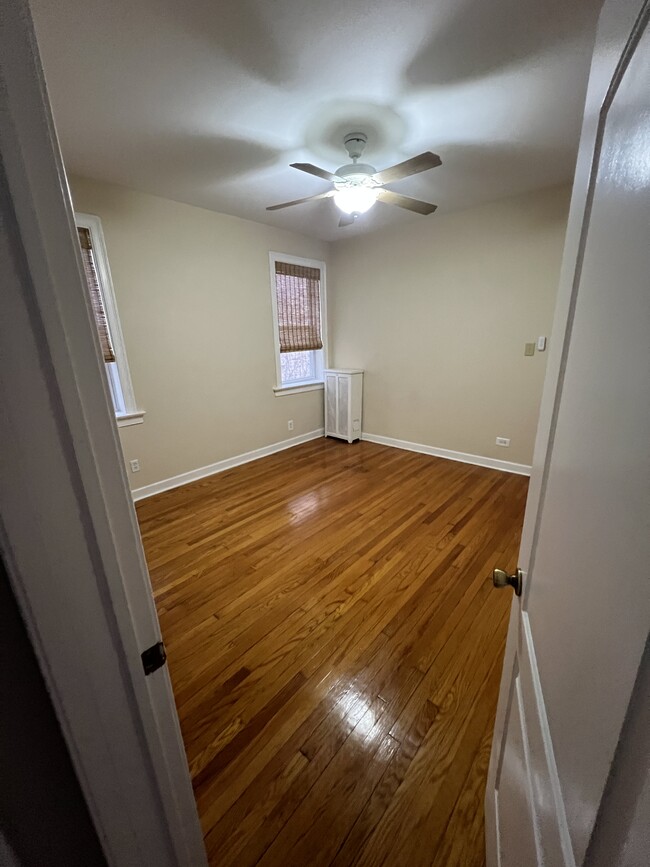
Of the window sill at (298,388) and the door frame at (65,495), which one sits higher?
the door frame at (65,495)

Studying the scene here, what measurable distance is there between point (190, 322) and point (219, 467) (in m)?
1.48

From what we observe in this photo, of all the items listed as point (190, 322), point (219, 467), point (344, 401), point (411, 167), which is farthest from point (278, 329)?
point (411, 167)

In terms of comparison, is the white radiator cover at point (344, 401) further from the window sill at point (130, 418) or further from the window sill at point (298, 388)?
the window sill at point (130, 418)

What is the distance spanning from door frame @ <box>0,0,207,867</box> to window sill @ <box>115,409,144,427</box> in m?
2.62

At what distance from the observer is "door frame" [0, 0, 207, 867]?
0.34 meters

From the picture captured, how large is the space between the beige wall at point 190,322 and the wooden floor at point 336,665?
0.77 metres

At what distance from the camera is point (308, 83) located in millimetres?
1479

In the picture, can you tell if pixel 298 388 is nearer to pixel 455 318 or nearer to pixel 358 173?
pixel 455 318

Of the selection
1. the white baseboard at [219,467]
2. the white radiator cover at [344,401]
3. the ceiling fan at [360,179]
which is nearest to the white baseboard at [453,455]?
the white radiator cover at [344,401]

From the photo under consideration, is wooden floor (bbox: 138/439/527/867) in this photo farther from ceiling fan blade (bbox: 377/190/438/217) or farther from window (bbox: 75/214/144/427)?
ceiling fan blade (bbox: 377/190/438/217)

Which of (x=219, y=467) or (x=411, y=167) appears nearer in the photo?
(x=411, y=167)

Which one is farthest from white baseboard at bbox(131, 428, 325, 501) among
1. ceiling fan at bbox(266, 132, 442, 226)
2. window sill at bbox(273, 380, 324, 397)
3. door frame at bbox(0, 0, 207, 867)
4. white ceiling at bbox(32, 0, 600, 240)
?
door frame at bbox(0, 0, 207, 867)

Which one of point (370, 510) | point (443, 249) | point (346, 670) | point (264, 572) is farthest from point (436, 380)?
point (346, 670)

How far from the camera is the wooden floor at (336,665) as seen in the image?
1.01 m
